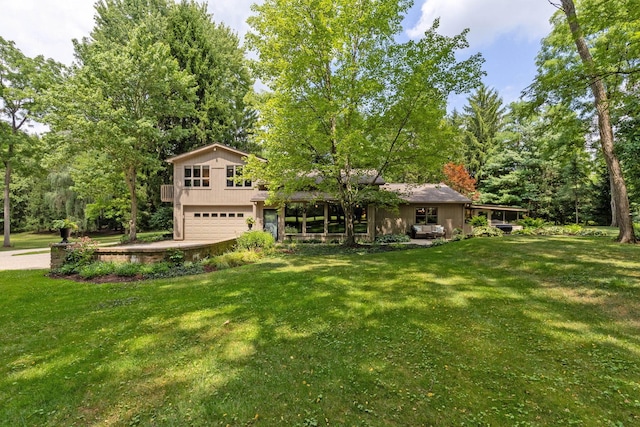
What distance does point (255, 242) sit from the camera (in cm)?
1281

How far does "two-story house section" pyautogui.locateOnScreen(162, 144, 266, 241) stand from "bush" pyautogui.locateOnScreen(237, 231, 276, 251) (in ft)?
19.7

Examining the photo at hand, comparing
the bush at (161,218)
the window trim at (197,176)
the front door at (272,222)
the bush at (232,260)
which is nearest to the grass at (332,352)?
the bush at (232,260)

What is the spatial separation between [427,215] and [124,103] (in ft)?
69.3

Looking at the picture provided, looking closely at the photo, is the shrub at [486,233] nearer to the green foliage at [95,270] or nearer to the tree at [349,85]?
the tree at [349,85]

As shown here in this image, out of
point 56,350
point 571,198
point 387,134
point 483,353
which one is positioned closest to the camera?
point 483,353

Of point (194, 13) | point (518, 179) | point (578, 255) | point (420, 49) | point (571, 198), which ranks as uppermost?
point (194, 13)

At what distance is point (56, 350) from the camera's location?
4000 millimetres

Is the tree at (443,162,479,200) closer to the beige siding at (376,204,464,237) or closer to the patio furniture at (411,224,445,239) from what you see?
the beige siding at (376,204,464,237)

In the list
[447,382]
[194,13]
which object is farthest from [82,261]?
[194,13]

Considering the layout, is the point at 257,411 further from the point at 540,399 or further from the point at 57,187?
the point at 57,187

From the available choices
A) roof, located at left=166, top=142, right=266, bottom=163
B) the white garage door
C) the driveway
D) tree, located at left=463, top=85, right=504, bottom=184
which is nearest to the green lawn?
the white garage door

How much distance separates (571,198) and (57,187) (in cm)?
4689

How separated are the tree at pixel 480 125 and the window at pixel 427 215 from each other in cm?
1896

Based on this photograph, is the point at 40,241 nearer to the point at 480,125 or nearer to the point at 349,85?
the point at 349,85
